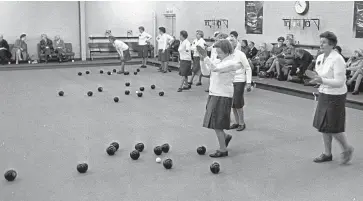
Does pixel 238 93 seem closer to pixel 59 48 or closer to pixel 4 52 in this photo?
pixel 4 52

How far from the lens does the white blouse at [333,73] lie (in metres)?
4.29

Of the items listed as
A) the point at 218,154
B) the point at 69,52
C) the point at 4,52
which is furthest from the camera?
the point at 69,52

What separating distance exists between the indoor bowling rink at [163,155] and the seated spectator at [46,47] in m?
6.66

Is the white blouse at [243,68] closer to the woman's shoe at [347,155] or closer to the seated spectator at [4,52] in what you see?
the woman's shoe at [347,155]

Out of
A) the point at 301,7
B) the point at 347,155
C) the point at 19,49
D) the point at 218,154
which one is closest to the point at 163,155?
the point at 218,154

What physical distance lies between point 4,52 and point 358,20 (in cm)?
1153

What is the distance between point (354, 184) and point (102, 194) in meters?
2.42

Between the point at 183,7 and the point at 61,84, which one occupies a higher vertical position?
the point at 183,7

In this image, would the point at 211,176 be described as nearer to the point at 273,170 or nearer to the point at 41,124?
the point at 273,170

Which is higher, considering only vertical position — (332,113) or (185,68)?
(185,68)

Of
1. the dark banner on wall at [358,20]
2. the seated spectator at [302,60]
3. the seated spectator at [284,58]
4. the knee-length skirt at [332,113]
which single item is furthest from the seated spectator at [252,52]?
the knee-length skirt at [332,113]

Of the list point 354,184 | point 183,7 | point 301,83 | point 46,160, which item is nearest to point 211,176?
point 354,184

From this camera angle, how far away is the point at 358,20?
31.7 ft

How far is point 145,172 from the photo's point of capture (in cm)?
443
